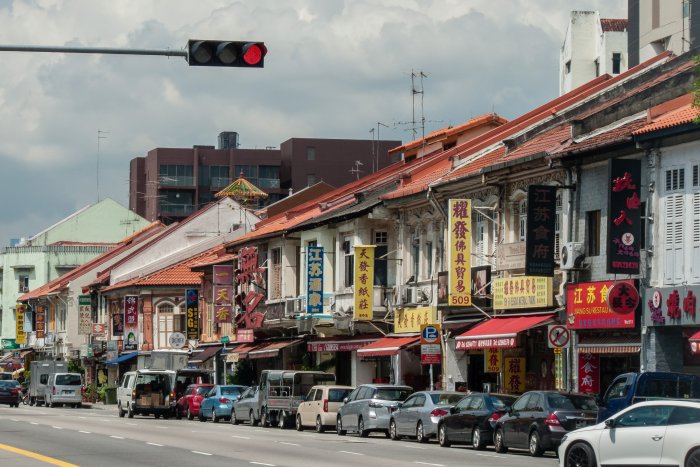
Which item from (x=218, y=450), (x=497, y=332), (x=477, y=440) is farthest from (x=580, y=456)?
(x=497, y=332)

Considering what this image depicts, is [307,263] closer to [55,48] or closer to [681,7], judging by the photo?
[681,7]

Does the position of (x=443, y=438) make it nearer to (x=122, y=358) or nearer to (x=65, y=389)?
(x=65, y=389)

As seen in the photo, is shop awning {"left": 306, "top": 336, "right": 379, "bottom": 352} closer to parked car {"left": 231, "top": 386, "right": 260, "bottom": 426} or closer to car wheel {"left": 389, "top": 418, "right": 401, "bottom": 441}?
parked car {"left": 231, "top": 386, "right": 260, "bottom": 426}

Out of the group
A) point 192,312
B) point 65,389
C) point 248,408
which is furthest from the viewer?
point 192,312

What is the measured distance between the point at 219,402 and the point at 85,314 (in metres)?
44.7

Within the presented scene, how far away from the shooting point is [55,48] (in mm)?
19141

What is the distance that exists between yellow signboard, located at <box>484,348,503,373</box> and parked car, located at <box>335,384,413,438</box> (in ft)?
10.5

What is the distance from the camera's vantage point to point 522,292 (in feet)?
132

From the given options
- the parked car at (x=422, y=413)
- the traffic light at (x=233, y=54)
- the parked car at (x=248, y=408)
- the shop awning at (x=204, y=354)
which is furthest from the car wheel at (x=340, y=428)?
the shop awning at (x=204, y=354)

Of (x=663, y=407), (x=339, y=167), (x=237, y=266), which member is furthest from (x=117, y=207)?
(x=663, y=407)

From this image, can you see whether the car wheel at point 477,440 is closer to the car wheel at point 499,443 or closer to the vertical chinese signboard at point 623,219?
the car wheel at point 499,443

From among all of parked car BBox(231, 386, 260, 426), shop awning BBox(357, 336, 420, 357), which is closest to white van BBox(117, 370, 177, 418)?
parked car BBox(231, 386, 260, 426)

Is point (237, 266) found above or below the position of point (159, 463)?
above

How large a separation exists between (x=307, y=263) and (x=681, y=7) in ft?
72.5
